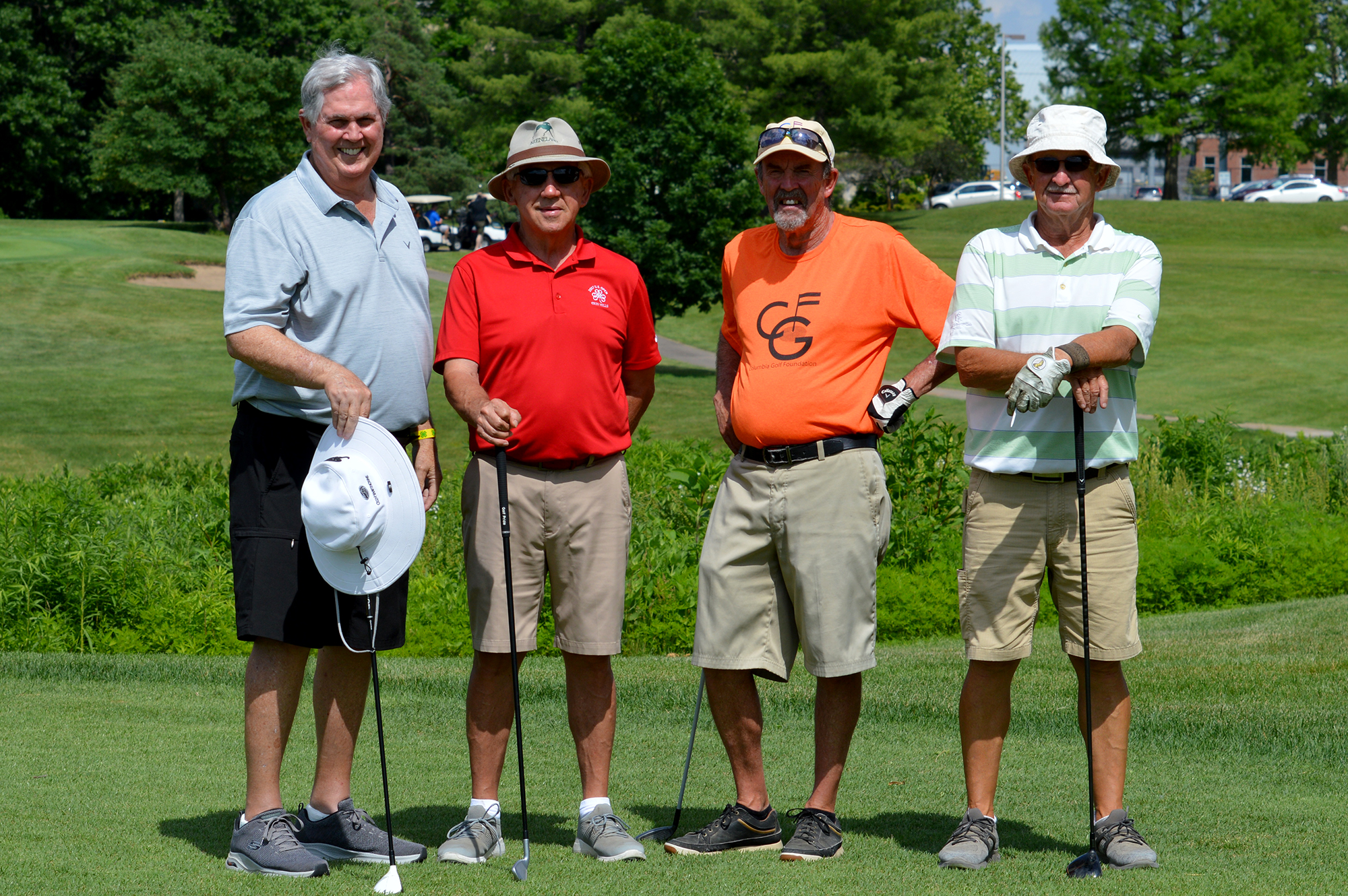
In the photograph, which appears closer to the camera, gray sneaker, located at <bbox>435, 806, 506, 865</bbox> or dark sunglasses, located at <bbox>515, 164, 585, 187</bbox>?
gray sneaker, located at <bbox>435, 806, 506, 865</bbox>

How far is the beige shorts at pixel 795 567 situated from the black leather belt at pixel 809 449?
19 millimetres

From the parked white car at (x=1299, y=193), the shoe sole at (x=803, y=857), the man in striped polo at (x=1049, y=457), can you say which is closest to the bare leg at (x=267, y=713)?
the shoe sole at (x=803, y=857)

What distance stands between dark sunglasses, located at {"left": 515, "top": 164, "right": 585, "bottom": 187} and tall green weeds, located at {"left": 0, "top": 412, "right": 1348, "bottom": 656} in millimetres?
4201

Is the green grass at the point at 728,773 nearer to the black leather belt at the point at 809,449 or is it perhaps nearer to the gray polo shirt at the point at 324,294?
the black leather belt at the point at 809,449

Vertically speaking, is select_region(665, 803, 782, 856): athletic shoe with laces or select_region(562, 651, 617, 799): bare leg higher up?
select_region(562, 651, 617, 799): bare leg

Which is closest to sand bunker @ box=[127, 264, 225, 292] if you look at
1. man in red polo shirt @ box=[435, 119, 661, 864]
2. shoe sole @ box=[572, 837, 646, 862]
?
man in red polo shirt @ box=[435, 119, 661, 864]

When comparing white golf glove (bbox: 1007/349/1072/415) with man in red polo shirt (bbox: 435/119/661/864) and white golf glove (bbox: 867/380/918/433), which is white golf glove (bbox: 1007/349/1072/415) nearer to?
white golf glove (bbox: 867/380/918/433)

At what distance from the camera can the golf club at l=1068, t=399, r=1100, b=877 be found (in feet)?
12.7

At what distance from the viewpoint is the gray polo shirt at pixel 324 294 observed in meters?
4.02

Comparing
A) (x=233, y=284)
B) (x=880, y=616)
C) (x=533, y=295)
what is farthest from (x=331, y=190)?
(x=880, y=616)

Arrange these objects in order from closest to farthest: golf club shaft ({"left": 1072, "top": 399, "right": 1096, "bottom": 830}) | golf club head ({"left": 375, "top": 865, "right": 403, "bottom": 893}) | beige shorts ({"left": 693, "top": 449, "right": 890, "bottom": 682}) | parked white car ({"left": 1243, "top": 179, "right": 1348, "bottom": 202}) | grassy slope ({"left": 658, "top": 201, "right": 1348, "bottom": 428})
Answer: golf club head ({"left": 375, "top": 865, "right": 403, "bottom": 893}), golf club shaft ({"left": 1072, "top": 399, "right": 1096, "bottom": 830}), beige shorts ({"left": 693, "top": 449, "right": 890, "bottom": 682}), grassy slope ({"left": 658, "top": 201, "right": 1348, "bottom": 428}), parked white car ({"left": 1243, "top": 179, "right": 1348, "bottom": 202})

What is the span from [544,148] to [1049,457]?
183 cm

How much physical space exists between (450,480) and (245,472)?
7.26 m

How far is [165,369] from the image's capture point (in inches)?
867
